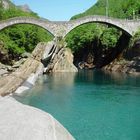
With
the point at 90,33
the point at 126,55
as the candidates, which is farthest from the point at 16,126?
the point at 90,33

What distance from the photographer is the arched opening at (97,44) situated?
83125mm

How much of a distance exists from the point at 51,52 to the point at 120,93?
29.7m

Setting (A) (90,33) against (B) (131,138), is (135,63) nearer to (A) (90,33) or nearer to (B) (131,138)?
(A) (90,33)

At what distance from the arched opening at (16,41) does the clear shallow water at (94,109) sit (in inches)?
1474

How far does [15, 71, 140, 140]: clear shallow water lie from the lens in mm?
20453

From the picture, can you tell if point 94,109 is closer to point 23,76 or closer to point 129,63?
point 23,76

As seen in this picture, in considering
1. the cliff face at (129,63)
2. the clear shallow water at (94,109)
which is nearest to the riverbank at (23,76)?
the clear shallow water at (94,109)

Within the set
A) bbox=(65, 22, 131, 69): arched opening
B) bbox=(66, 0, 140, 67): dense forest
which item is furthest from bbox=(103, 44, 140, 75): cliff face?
bbox=(65, 22, 131, 69): arched opening

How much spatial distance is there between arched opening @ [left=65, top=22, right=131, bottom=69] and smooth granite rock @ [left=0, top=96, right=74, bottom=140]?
7146 cm

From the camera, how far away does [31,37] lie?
8762 cm

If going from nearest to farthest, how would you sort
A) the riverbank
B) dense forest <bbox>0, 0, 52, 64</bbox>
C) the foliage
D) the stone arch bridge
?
the riverbank
the foliage
the stone arch bridge
dense forest <bbox>0, 0, 52, 64</bbox>

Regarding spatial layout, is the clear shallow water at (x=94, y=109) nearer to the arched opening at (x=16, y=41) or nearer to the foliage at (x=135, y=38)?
the foliage at (x=135, y=38)

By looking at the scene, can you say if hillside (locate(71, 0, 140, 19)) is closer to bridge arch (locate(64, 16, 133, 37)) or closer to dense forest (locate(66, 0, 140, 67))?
dense forest (locate(66, 0, 140, 67))

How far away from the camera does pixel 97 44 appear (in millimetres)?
89250
